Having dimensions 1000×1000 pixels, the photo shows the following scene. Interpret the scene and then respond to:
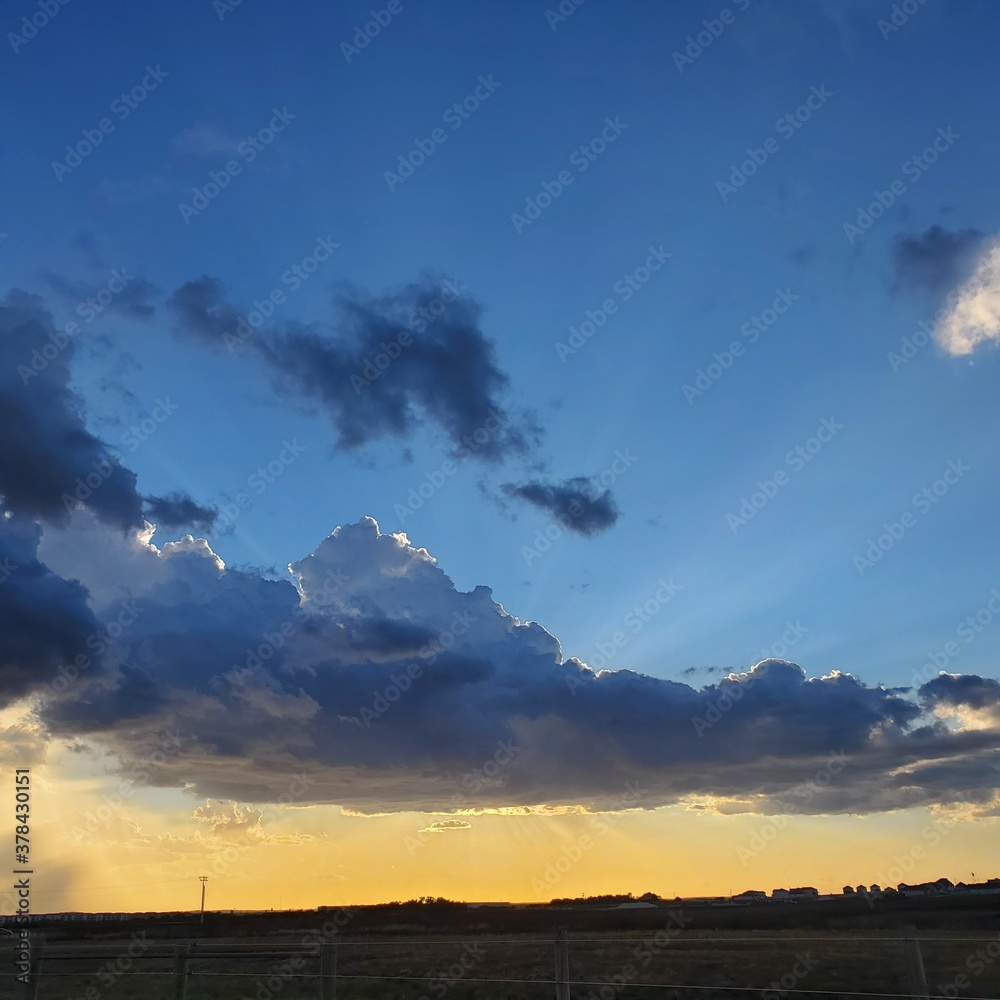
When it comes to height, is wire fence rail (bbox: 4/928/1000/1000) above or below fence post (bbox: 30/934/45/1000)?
below

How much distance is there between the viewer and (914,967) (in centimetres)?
1280

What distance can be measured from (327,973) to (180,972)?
12.8ft

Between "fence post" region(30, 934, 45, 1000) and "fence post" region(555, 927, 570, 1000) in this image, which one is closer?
"fence post" region(555, 927, 570, 1000)

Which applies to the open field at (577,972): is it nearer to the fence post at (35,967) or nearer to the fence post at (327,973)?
the fence post at (327,973)

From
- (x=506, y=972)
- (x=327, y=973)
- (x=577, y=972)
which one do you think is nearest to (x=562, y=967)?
(x=327, y=973)

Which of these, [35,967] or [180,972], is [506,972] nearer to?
[180,972]

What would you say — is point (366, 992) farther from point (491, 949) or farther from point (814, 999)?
point (491, 949)

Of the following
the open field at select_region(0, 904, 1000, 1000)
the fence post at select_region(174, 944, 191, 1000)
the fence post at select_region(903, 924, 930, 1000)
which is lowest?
the open field at select_region(0, 904, 1000, 1000)

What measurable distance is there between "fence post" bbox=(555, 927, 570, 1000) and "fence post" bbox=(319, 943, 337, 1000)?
14.5 feet

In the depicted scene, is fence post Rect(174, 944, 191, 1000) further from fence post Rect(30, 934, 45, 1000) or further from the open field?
fence post Rect(30, 934, 45, 1000)

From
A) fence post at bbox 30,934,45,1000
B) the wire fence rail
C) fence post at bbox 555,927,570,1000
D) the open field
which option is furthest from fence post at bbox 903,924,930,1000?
fence post at bbox 30,934,45,1000

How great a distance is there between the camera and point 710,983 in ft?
89.8

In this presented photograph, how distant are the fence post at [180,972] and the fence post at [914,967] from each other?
553 inches

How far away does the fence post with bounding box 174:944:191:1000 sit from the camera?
18.3 meters
